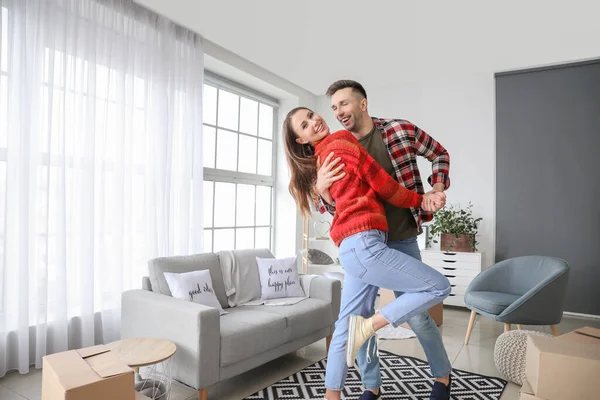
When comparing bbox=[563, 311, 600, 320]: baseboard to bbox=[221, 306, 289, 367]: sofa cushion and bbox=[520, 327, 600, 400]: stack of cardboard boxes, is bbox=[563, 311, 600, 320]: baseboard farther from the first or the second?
bbox=[221, 306, 289, 367]: sofa cushion

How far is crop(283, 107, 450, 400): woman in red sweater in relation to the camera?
171cm

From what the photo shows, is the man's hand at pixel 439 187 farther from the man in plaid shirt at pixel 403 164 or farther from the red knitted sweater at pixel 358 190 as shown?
the red knitted sweater at pixel 358 190

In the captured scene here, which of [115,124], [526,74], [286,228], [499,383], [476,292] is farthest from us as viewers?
[286,228]

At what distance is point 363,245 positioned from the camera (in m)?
1.71

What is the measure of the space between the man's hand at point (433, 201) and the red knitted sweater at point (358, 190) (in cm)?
3

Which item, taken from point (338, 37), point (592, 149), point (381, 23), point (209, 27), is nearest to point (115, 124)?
point (209, 27)

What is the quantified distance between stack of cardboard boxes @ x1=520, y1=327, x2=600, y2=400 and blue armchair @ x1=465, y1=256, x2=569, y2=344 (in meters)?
1.32

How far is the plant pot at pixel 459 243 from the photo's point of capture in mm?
4527

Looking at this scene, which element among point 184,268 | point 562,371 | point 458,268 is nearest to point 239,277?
point 184,268

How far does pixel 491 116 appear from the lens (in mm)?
4883

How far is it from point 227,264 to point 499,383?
202 cm

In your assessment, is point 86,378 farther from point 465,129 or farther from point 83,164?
point 465,129

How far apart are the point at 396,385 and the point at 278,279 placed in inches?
46.9

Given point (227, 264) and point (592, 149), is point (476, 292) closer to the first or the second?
point (227, 264)
